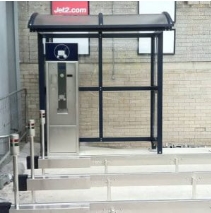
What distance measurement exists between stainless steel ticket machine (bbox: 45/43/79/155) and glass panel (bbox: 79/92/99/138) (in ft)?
3.29

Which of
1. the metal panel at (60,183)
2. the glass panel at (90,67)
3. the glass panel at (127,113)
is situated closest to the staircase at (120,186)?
the metal panel at (60,183)

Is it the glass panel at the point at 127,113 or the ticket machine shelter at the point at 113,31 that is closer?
the ticket machine shelter at the point at 113,31

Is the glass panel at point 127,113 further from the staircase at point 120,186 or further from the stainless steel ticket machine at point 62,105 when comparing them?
the stainless steel ticket machine at point 62,105

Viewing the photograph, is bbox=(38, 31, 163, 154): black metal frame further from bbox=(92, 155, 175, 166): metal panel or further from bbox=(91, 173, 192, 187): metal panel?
bbox=(91, 173, 192, 187): metal panel

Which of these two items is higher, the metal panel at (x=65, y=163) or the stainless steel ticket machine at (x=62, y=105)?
the stainless steel ticket machine at (x=62, y=105)

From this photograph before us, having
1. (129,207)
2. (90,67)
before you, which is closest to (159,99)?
(90,67)

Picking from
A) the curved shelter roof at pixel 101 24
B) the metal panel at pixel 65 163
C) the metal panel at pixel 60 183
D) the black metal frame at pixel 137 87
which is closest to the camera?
the metal panel at pixel 60 183

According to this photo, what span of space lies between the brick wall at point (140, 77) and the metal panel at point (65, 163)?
6.12 feet

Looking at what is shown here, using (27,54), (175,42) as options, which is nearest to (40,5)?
(27,54)

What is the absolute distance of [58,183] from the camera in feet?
13.7

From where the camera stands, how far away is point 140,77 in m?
7.02

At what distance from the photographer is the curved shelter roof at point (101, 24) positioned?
5.47m

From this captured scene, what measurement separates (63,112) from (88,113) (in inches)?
44.1

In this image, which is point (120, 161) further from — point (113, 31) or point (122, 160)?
point (113, 31)
